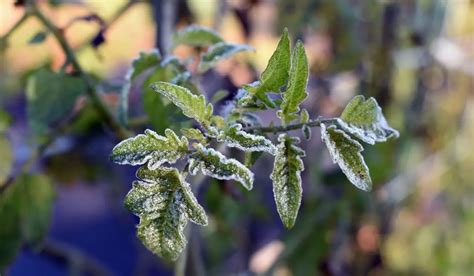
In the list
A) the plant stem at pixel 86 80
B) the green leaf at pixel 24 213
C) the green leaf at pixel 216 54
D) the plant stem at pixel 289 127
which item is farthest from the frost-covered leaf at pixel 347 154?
the green leaf at pixel 24 213

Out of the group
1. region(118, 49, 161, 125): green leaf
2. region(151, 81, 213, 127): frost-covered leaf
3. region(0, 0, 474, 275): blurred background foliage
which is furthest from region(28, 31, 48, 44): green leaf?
region(151, 81, 213, 127): frost-covered leaf

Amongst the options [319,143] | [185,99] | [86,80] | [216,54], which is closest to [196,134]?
[185,99]

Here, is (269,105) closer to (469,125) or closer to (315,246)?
(315,246)

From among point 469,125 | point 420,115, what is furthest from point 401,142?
point 469,125

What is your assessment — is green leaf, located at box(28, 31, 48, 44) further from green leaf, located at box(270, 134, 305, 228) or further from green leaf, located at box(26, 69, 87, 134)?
green leaf, located at box(270, 134, 305, 228)

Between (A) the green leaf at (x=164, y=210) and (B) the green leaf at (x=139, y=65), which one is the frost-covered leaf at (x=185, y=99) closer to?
(A) the green leaf at (x=164, y=210)

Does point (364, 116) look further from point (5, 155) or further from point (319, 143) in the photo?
point (319, 143)
